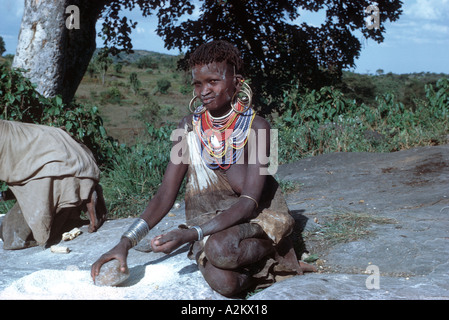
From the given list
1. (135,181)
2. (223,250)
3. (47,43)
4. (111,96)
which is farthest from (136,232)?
(111,96)

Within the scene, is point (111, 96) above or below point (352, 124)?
above

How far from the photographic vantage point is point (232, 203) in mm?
2871

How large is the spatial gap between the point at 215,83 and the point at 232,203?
0.69 m

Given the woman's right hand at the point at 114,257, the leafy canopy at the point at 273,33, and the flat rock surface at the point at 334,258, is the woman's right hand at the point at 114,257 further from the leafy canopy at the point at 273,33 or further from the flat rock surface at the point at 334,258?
the leafy canopy at the point at 273,33

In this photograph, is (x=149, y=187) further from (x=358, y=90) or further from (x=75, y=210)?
(x=358, y=90)

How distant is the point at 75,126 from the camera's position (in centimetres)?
593

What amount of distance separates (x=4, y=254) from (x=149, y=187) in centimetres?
171

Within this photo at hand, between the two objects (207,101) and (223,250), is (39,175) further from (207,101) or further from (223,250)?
(223,250)

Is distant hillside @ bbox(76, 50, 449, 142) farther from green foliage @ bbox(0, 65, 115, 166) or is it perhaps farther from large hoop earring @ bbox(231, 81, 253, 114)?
large hoop earring @ bbox(231, 81, 253, 114)

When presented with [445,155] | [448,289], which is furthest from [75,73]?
[448,289]

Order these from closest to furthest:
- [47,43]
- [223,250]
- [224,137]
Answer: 1. [223,250]
2. [224,137]
3. [47,43]

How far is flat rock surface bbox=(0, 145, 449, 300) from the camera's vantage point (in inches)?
97.9

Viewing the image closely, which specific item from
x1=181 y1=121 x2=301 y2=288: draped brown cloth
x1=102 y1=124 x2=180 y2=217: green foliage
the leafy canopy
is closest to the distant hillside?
the leafy canopy

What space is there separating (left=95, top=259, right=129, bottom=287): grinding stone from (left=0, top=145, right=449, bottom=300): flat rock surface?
0.15ft
